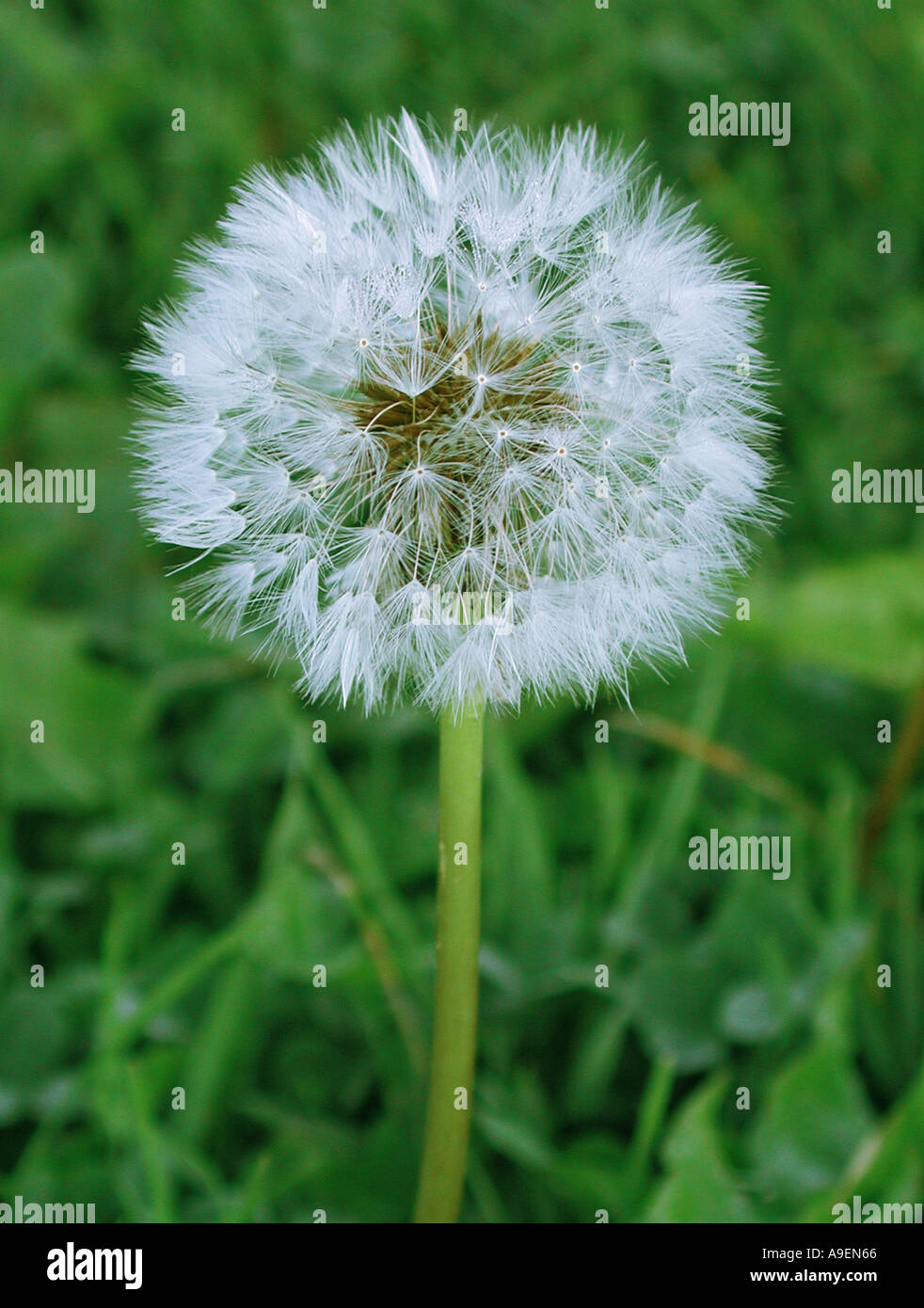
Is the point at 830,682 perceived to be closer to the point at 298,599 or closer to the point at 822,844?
the point at 822,844

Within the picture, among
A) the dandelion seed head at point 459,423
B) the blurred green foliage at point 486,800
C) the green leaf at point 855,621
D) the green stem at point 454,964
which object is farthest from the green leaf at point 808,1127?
the green leaf at point 855,621

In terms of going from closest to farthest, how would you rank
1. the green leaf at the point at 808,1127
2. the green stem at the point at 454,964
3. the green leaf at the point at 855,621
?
1. the green stem at the point at 454,964
2. the green leaf at the point at 808,1127
3. the green leaf at the point at 855,621

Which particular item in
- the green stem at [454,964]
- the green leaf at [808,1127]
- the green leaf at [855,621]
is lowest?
the green leaf at [808,1127]

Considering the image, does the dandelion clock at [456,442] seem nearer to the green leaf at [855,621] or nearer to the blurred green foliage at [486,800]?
the blurred green foliage at [486,800]

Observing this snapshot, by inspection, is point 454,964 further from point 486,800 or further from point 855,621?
point 855,621

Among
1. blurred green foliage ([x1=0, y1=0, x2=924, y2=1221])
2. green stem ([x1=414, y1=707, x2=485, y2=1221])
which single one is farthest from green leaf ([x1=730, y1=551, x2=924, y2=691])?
green stem ([x1=414, y1=707, x2=485, y2=1221])

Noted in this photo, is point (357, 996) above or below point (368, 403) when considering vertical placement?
below
